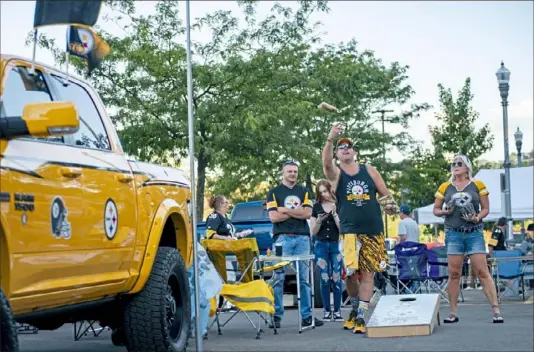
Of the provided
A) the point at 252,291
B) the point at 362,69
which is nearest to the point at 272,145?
the point at 362,69

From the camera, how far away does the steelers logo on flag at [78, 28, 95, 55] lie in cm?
639

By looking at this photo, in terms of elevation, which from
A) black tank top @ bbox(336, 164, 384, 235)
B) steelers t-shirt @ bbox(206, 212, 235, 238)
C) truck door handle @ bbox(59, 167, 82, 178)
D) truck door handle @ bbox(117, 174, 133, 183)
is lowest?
steelers t-shirt @ bbox(206, 212, 235, 238)

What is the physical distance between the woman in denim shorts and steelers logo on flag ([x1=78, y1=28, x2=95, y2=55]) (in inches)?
196

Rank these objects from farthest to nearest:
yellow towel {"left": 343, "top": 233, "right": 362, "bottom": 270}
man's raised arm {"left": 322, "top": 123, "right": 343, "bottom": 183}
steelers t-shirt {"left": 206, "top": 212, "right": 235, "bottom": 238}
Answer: steelers t-shirt {"left": 206, "top": 212, "right": 235, "bottom": 238} < yellow towel {"left": 343, "top": 233, "right": 362, "bottom": 270} < man's raised arm {"left": 322, "top": 123, "right": 343, "bottom": 183}

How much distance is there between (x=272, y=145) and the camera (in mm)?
25562

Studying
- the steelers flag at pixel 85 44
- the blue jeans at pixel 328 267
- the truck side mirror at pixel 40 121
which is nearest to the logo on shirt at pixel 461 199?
the blue jeans at pixel 328 267

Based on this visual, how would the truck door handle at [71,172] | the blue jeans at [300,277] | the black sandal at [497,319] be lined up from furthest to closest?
the blue jeans at [300,277] → the black sandal at [497,319] → the truck door handle at [71,172]

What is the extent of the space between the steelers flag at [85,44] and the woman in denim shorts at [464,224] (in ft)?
16.0

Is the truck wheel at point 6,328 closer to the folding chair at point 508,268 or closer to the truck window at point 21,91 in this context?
the truck window at point 21,91

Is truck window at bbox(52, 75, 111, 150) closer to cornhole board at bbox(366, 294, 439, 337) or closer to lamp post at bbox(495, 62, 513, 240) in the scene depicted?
cornhole board at bbox(366, 294, 439, 337)

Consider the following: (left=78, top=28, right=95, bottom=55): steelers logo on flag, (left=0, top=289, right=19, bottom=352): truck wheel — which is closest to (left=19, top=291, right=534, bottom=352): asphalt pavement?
(left=78, top=28, right=95, bottom=55): steelers logo on flag

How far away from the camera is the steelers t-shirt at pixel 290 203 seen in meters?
11.2

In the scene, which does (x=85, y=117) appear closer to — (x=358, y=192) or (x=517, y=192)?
(x=358, y=192)

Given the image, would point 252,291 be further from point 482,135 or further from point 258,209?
point 482,135
